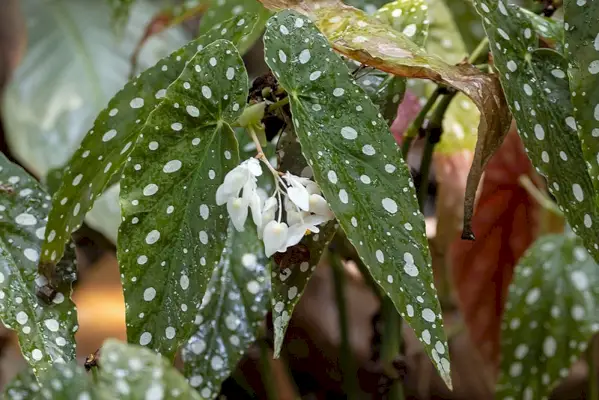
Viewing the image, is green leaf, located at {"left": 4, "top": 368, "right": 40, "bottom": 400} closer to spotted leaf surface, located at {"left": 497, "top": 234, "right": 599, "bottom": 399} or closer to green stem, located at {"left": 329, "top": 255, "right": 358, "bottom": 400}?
green stem, located at {"left": 329, "top": 255, "right": 358, "bottom": 400}

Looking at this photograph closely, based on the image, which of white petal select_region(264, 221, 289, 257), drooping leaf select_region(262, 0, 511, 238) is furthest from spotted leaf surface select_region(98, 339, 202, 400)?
drooping leaf select_region(262, 0, 511, 238)

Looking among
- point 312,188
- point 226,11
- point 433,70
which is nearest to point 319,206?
point 312,188

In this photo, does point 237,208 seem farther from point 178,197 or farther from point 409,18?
point 409,18

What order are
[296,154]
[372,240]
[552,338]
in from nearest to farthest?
[372,240], [296,154], [552,338]

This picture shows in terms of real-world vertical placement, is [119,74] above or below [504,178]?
above

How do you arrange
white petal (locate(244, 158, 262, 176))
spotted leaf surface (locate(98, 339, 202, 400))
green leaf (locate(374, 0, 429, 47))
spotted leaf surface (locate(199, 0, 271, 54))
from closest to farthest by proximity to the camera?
spotted leaf surface (locate(98, 339, 202, 400)), white petal (locate(244, 158, 262, 176)), green leaf (locate(374, 0, 429, 47)), spotted leaf surface (locate(199, 0, 271, 54))

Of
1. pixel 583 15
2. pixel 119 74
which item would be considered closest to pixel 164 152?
pixel 583 15

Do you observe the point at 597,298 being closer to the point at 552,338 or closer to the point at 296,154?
the point at 552,338
